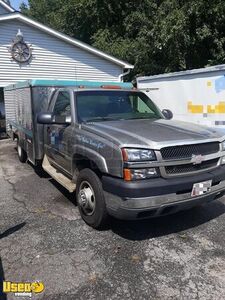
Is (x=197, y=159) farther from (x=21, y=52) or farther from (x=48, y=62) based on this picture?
(x=48, y=62)

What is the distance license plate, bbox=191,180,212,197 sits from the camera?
3.74 metres

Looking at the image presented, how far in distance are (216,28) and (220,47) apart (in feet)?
2.87

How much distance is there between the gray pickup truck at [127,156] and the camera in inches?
137

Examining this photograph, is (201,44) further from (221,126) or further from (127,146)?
(127,146)

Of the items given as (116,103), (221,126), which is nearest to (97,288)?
(116,103)

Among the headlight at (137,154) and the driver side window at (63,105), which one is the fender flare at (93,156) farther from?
the driver side window at (63,105)

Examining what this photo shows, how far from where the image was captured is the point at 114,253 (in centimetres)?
371

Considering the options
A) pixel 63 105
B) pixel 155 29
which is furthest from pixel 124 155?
pixel 155 29

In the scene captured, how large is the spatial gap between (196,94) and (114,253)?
5.17 meters

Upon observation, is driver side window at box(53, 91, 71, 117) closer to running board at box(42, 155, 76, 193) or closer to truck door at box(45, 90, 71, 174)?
truck door at box(45, 90, 71, 174)

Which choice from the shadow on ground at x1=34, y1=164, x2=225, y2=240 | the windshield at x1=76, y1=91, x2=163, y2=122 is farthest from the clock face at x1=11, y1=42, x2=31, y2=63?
the shadow on ground at x1=34, y1=164, x2=225, y2=240

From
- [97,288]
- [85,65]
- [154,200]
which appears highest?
[85,65]

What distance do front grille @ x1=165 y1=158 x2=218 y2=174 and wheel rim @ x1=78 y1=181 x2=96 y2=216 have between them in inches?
42.7

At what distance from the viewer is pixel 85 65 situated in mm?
15555
